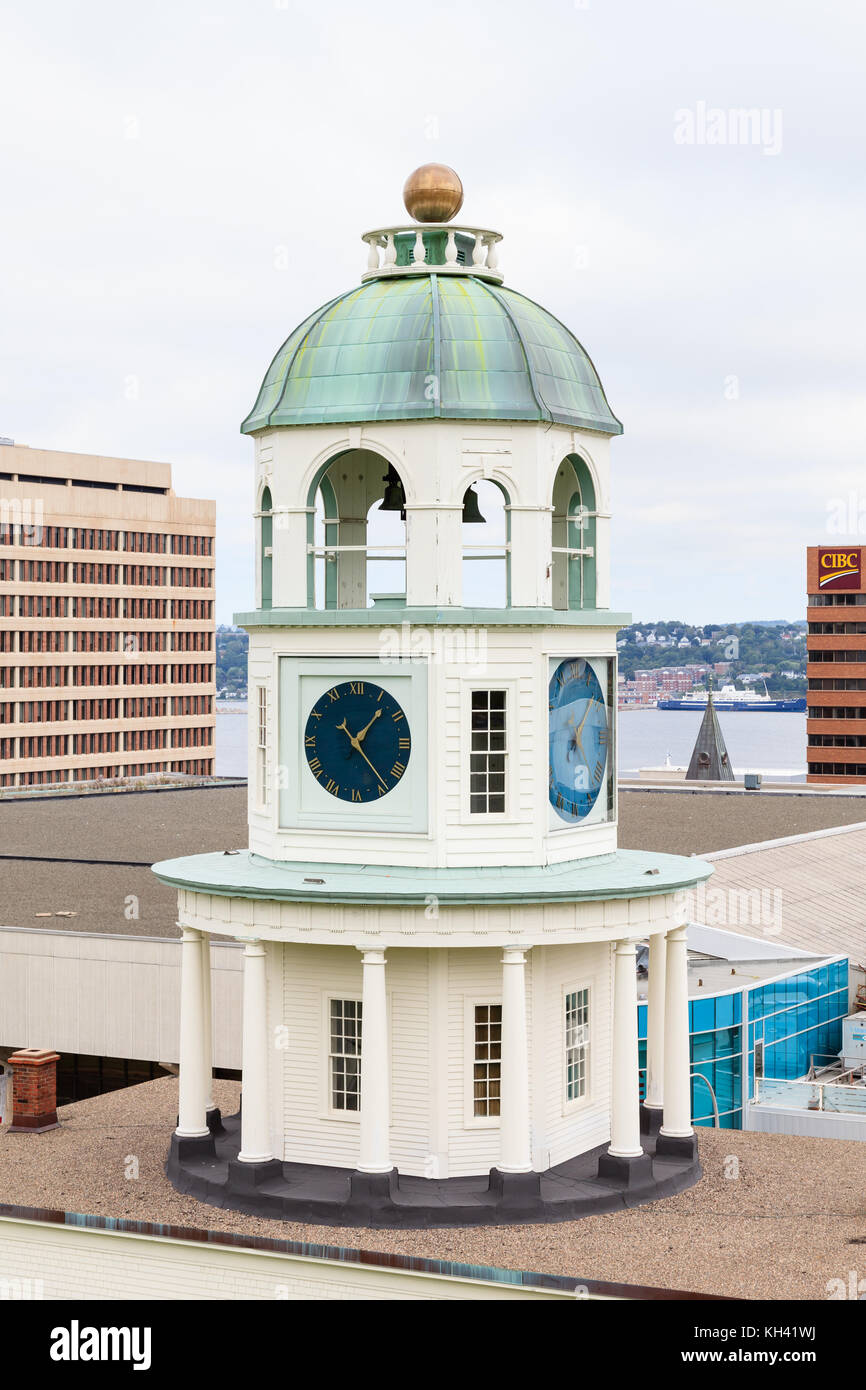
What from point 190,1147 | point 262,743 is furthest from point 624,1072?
point 262,743

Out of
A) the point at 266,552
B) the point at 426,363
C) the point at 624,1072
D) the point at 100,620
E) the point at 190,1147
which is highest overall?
the point at 426,363

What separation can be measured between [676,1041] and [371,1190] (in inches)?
238

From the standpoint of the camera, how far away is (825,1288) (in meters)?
24.8

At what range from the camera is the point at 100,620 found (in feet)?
524

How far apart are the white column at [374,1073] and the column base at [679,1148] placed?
5262 mm

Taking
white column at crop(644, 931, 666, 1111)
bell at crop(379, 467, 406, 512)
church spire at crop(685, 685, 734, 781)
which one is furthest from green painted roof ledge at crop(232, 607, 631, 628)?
church spire at crop(685, 685, 734, 781)

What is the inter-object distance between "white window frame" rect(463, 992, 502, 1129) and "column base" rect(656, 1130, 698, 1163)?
3.24m

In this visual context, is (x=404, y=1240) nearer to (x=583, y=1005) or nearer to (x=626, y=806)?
(x=583, y=1005)

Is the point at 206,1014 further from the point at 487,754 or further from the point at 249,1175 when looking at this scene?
the point at 487,754

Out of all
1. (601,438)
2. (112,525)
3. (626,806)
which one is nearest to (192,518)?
(112,525)

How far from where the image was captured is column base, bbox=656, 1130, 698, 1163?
1182 inches
